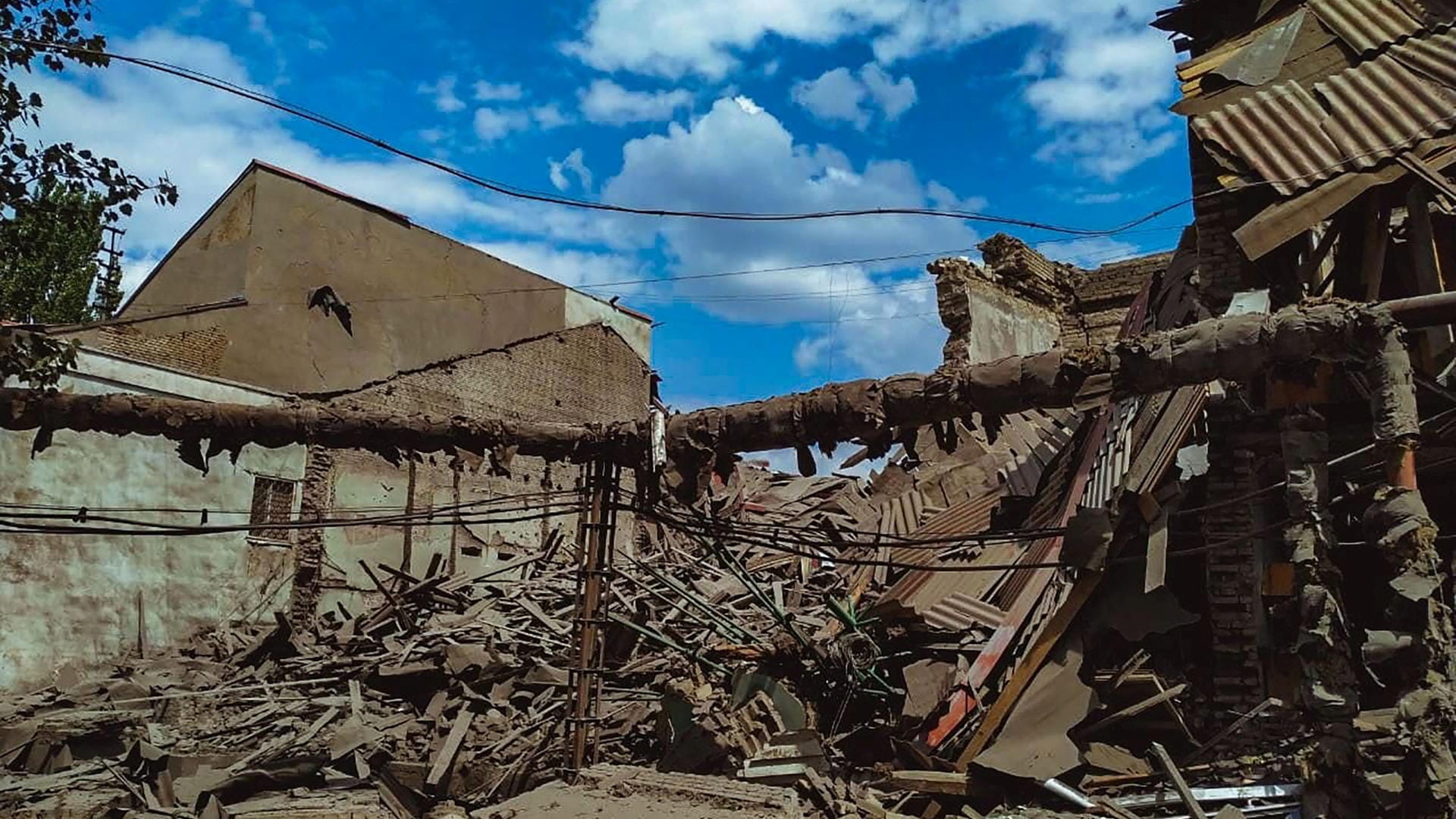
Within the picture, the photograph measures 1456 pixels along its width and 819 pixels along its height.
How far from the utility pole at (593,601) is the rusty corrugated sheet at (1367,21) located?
332 inches

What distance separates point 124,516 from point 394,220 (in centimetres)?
885

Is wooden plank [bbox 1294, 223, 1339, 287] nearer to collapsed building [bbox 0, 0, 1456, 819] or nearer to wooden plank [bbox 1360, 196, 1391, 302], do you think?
collapsed building [bbox 0, 0, 1456, 819]

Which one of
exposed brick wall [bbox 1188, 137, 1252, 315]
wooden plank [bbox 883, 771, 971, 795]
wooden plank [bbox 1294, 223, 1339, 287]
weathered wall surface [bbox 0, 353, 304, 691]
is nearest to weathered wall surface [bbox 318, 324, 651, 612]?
weathered wall surface [bbox 0, 353, 304, 691]

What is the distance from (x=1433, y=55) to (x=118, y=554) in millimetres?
17484

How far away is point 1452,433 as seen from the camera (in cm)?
816

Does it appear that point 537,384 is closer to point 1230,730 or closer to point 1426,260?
point 1230,730

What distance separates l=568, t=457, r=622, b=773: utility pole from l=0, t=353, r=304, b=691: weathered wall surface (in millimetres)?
6517

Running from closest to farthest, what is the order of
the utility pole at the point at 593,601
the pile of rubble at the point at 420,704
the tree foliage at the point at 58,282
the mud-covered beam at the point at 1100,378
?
the mud-covered beam at the point at 1100,378 → the utility pole at the point at 593,601 → the pile of rubble at the point at 420,704 → the tree foliage at the point at 58,282

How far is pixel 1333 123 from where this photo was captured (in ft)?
29.9

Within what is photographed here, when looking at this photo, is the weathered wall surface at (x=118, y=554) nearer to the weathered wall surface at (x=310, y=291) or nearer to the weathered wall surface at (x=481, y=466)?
the weathered wall surface at (x=310, y=291)

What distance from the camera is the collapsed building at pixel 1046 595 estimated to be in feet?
17.9

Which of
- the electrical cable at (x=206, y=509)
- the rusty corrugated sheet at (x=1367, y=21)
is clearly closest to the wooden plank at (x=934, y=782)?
the electrical cable at (x=206, y=509)

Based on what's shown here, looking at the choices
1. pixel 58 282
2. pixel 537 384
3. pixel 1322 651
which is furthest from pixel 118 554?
pixel 58 282

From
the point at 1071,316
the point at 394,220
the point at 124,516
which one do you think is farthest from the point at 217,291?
the point at 1071,316
